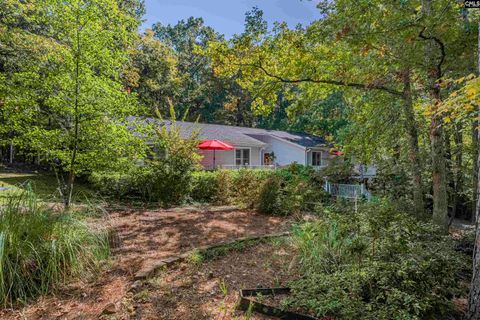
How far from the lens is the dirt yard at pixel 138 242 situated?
2.92 m

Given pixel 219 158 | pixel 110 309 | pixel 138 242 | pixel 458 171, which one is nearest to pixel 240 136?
pixel 219 158

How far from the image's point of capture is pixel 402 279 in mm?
2889

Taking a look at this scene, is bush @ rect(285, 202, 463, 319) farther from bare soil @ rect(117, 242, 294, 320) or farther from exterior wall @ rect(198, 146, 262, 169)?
exterior wall @ rect(198, 146, 262, 169)

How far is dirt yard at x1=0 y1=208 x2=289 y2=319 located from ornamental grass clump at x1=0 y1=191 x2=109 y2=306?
16 cm

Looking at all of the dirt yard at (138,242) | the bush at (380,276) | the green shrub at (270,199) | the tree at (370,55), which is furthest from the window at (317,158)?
the bush at (380,276)

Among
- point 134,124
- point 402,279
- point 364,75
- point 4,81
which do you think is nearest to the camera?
point 402,279

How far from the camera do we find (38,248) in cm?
326

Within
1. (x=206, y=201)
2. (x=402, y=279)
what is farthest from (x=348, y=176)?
(x=402, y=279)

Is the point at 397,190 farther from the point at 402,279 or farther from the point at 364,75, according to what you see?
the point at 402,279

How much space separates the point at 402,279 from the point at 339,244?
1.06 meters

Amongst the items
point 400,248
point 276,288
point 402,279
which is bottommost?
point 276,288

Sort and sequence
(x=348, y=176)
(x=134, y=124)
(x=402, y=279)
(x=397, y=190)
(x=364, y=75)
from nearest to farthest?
(x=402, y=279)
(x=134, y=124)
(x=364, y=75)
(x=397, y=190)
(x=348, y=176)

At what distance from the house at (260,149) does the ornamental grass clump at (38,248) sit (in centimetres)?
1518

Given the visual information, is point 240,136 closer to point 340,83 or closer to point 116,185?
point 116,185
